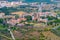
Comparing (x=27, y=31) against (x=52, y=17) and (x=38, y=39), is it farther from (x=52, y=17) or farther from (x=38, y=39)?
(x=52, y=17)

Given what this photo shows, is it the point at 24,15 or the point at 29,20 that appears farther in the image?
the point at 24,15

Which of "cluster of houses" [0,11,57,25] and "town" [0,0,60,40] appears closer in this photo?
"town" [0,0,60,40]

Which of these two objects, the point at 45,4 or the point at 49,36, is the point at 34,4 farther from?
the point at 49,36

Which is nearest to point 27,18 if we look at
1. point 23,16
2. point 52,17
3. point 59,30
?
point 23,16

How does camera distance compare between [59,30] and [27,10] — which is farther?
[27,10]

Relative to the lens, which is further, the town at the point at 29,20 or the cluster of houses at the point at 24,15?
the cluster of houses at the point at 24,15

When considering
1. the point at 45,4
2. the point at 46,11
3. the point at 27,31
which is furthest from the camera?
the point at 45,4

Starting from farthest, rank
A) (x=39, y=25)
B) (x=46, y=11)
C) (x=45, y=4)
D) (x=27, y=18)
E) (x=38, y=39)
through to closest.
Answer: (x=45, y=4), (x=46, y=11), (x=27, y=18), (x=39, y=25), (x=38, y=39)

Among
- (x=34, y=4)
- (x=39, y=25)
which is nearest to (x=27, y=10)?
(x=34, y=4)
